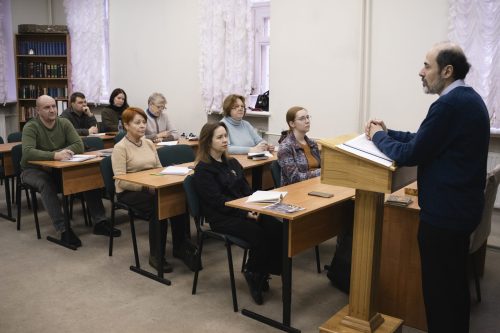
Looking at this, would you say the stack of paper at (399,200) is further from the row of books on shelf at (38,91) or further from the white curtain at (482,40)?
the row of books on shelf at (38,91)

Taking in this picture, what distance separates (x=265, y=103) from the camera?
6340 mm

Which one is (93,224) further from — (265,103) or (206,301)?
(265,103)

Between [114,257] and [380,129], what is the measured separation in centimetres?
264

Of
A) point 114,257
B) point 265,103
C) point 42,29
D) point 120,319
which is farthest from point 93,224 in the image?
point 42,29

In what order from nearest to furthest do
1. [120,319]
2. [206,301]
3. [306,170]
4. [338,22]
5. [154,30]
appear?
[120,319], [206,301], [306,170], [338,22], [154,30]

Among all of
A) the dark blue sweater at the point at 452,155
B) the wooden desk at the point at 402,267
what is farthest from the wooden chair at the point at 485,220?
the dark blue sweater at the point at 452,155

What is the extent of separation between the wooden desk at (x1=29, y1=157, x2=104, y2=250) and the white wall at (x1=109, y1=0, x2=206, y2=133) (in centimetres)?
266

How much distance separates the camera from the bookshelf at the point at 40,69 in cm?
827

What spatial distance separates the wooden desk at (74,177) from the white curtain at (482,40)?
3.47m

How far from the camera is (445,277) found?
2193 mm

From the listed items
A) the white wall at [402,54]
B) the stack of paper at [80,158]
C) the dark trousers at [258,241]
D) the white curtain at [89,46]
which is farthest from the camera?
the white curtain at [89,46]

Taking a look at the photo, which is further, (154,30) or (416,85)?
(154,30)

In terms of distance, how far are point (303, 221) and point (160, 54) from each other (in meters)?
5.00

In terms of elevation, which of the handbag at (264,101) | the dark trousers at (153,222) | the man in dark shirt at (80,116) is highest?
the handbag at (264,101)
